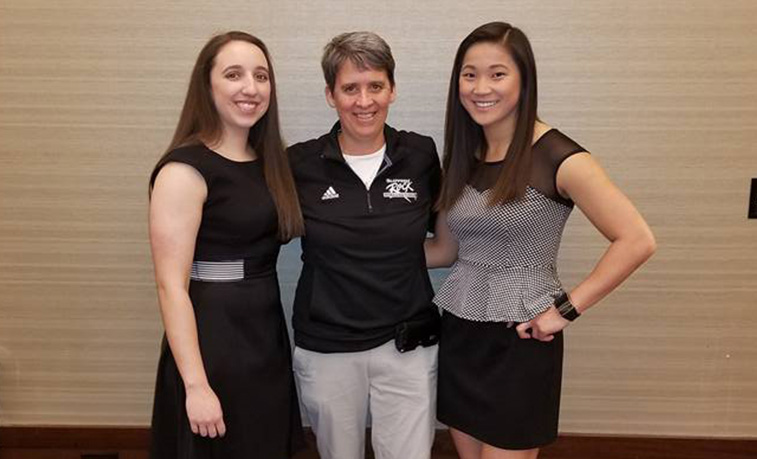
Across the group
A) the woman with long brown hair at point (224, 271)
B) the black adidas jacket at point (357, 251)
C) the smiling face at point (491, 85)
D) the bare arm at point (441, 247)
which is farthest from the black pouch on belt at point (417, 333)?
the smiling face at point (491, 85)

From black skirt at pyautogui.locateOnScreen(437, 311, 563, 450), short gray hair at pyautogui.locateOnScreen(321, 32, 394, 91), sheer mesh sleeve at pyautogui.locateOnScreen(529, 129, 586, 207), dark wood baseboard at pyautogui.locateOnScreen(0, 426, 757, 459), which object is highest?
short gray hair at pyautogui.locateOnScreen(321, 32, 394, 91)

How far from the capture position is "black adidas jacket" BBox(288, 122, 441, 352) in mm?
1619

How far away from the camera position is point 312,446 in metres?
2.33

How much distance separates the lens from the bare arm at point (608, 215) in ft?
4.83

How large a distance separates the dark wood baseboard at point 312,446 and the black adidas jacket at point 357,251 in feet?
2.82

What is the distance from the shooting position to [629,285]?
2229 mm

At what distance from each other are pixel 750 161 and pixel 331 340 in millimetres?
1587

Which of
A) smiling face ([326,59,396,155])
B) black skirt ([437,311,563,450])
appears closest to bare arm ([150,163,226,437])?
smiling face ([326,59,396,155])

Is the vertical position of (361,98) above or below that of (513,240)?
above

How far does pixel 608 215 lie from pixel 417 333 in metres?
0.57

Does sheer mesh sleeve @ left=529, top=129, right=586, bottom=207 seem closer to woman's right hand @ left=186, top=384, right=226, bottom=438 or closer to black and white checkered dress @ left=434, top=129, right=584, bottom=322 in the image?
black and white checkered dress @ left=434, top=129, right=584, bottom=322

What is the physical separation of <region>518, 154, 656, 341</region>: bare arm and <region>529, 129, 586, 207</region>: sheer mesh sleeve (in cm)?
2

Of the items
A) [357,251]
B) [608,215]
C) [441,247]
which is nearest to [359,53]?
[357,251]

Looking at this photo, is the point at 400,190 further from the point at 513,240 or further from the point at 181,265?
the point at 181,265
